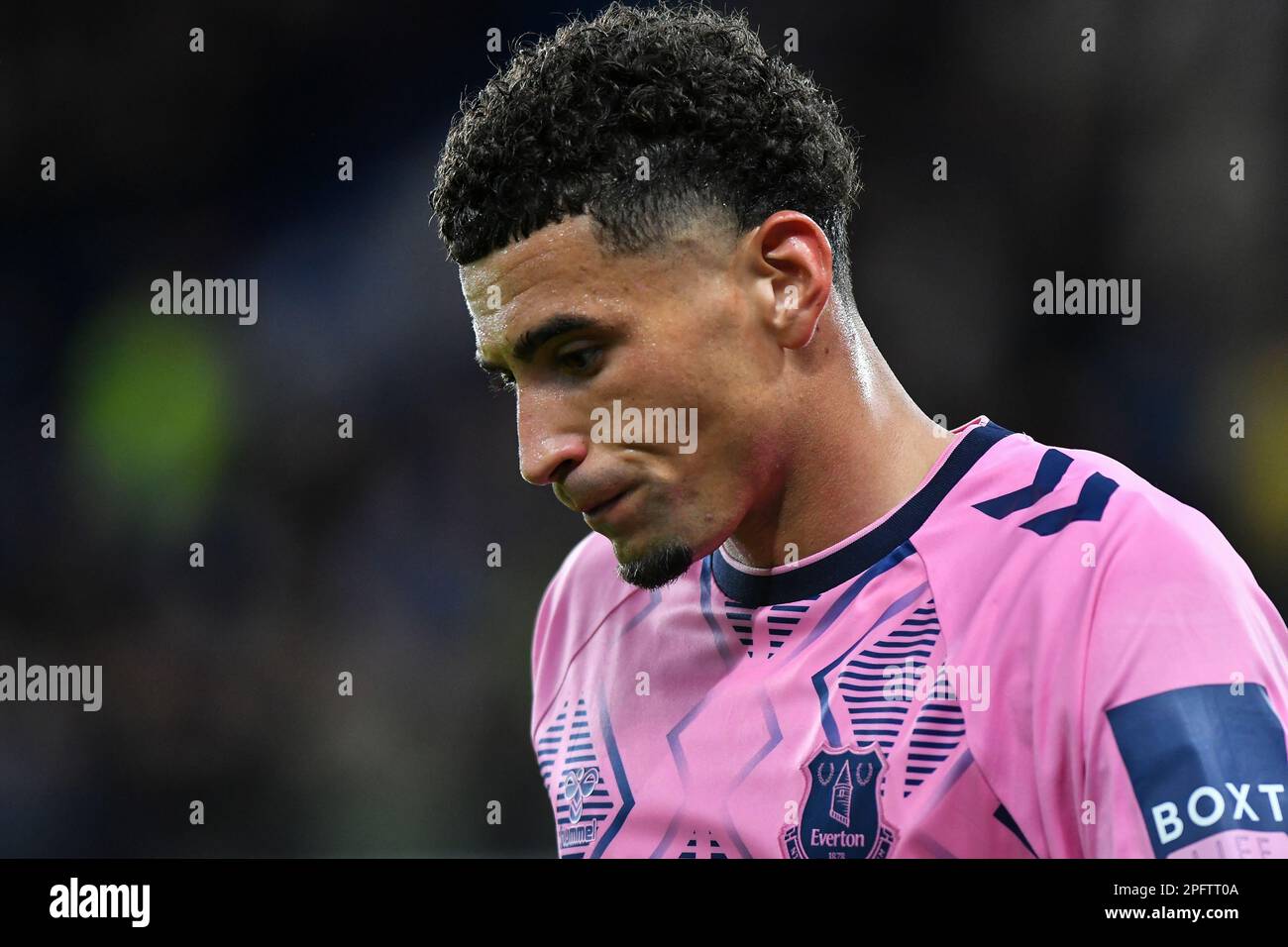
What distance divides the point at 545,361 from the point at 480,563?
324 cm

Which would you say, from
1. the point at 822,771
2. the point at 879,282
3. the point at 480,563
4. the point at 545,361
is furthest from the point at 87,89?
the point at 822,771

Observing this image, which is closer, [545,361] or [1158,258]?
[545,361]

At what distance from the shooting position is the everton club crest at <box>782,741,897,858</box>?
1806 mm

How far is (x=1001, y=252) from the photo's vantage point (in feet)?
13.9

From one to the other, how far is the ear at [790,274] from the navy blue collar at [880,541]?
1.01 ft

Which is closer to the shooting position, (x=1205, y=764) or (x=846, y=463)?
(x=1205, y=764)

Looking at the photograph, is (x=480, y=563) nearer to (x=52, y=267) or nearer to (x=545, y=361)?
(x=52, y=267)

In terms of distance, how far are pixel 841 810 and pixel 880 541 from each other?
423 millimetres

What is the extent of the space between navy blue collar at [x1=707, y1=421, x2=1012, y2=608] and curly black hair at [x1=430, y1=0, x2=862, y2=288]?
370 millimetres

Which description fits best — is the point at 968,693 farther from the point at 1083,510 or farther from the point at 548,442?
the point at 548,442

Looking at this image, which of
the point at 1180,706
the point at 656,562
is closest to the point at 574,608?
the point at 656,562

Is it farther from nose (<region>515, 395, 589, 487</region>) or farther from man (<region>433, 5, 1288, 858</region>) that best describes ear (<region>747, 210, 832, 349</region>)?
nose (<region>515, 395, 589, 487</region>)

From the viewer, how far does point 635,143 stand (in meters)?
1.97

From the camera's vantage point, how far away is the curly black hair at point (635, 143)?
1933 millimetres
